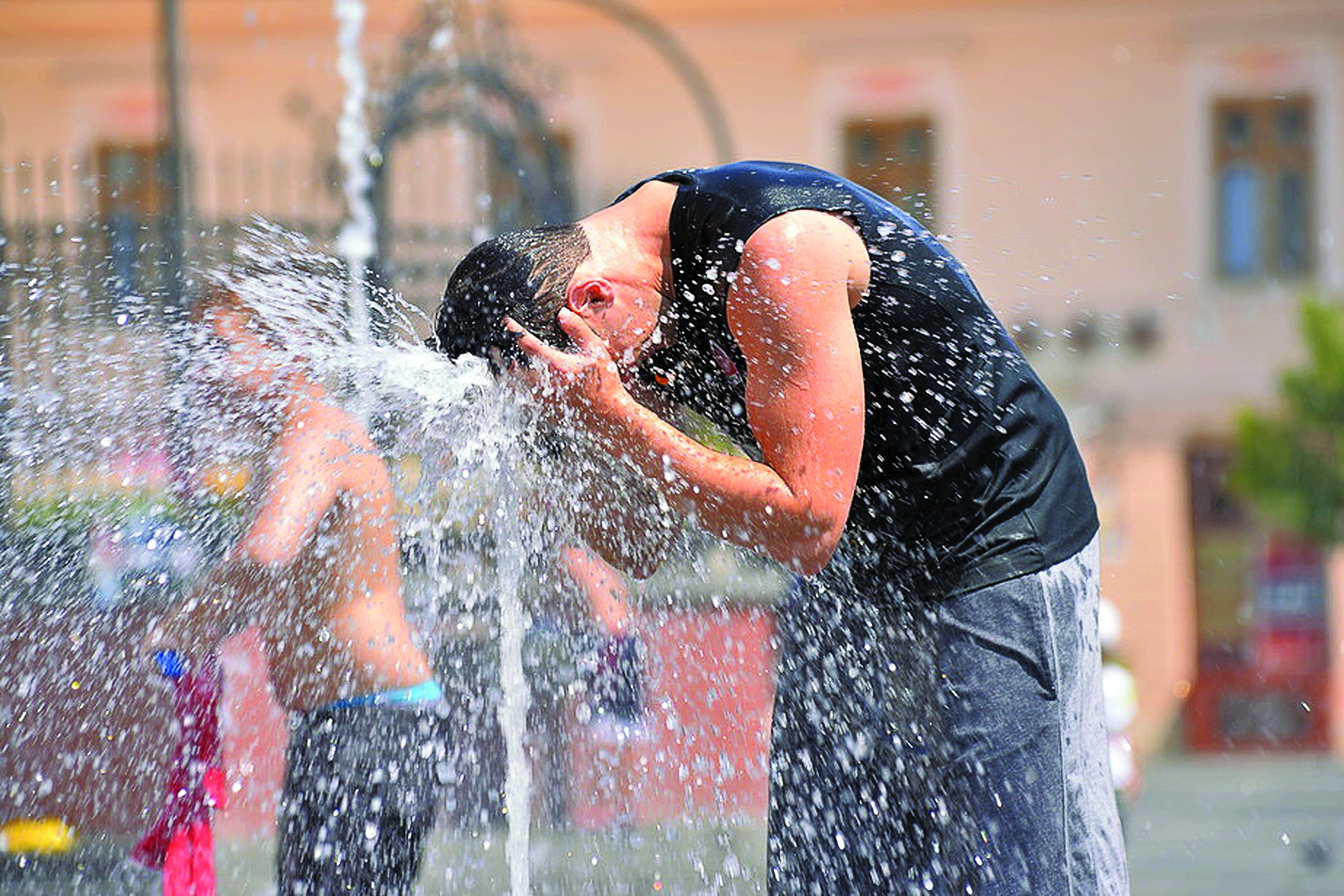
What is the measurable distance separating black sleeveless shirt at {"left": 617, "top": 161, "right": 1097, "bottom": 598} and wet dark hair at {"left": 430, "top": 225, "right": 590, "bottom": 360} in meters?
0.13

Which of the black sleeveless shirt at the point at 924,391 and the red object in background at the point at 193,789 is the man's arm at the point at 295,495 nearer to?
the red object in background at the point at 193,789

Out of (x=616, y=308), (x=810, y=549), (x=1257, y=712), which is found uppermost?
(x=616, y=308)

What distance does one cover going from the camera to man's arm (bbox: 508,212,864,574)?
2082mm

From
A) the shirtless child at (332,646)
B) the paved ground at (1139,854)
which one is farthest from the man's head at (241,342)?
the paved ground at (1139,854)

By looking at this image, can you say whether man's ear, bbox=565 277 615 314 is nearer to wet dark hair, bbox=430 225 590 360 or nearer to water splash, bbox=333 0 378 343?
wet dark hair, bbox=430 225 590 360

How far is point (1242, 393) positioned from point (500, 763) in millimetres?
11436

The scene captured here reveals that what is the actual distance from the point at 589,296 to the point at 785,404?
0.29 m

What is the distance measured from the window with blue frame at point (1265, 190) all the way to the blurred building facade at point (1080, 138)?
19mm

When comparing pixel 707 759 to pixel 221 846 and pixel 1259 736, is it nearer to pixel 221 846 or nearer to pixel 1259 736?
pixel 221 846

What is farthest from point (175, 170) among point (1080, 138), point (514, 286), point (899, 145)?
point (1080, 138)

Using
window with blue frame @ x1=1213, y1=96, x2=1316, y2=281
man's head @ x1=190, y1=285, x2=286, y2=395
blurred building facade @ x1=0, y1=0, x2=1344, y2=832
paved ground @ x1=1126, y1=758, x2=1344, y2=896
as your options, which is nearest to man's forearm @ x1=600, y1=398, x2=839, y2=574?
man's head @ x1=190, y1=285, x2=286, y2=395

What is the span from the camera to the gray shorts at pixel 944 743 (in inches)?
86.5

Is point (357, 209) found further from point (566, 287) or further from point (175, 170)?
point (566, 287)

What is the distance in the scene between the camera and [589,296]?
223cm
